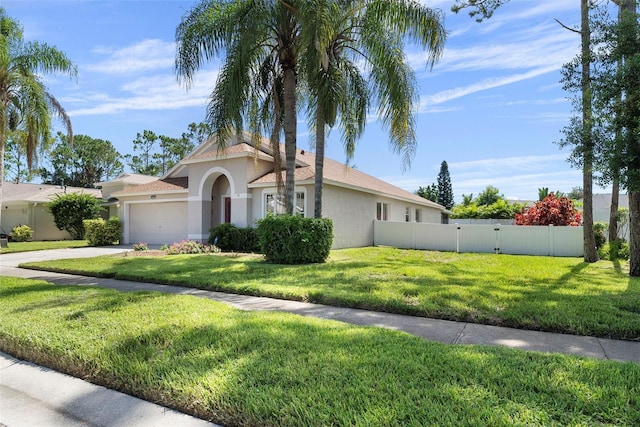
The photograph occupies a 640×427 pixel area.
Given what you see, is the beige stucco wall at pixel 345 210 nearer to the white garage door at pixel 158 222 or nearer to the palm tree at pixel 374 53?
the palm tree at pixel 374 53

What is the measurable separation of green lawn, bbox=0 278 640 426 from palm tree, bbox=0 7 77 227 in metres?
15.6

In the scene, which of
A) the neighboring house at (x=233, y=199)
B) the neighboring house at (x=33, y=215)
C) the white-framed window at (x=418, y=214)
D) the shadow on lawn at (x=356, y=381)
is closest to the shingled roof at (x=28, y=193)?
the neighboring house at (x=33, y=215)

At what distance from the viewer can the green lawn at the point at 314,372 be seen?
2635 mm

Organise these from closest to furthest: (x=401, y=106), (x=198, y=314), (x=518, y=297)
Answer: (x=198, y=314)
(x=518, y=297)
(x=401, y=106)

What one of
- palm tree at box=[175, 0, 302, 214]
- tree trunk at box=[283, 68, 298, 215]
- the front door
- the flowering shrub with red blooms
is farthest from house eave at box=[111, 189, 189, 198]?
the flowering shrub with red blooms

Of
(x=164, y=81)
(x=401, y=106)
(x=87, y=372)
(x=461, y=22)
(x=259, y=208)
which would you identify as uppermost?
(x=461, y=22)

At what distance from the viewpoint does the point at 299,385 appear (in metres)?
3.05

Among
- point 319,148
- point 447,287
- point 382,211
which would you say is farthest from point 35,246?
point 447,287

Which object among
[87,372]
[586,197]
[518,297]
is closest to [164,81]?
[87,372]

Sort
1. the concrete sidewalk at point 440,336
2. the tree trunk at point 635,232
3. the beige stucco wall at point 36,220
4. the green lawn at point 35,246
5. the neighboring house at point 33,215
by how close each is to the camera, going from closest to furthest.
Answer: the concrete sidewalk at point 440,336
the tree trunk at point 635,232
the green lawn at point 35,246
the neighboring house at point 33,215
the beige stucco wall at point 36,220

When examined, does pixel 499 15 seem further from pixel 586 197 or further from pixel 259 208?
pixel 259 208

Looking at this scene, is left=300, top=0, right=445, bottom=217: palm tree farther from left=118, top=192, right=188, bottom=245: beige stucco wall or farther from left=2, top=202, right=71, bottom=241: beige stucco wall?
left=2, top=202, right=71, bottom=241: beige stucco wall

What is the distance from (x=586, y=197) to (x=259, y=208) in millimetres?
13032

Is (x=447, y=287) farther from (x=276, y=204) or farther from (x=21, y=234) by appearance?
(x=21, y=234)
